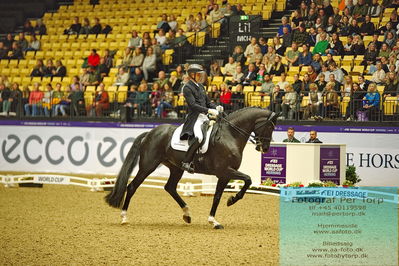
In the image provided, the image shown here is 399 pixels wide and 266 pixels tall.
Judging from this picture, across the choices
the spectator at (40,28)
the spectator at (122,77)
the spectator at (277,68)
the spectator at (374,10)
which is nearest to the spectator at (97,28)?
the spectator at (40,28)

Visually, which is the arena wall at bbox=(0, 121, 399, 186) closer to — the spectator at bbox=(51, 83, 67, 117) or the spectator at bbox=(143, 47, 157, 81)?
the spectator at bbox=(51, 83, 67, 117)

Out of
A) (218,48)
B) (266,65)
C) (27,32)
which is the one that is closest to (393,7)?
(266,65)

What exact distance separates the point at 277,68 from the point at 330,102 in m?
2.81

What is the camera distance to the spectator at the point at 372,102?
18891mm

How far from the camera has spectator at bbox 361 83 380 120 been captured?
18891 mm

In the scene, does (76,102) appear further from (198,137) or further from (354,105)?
(198,137)

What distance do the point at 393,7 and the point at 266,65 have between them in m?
4.03

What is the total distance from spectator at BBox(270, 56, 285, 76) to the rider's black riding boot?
9792 mm

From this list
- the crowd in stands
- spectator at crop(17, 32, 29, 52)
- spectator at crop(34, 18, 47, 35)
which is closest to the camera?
the crowd in stands

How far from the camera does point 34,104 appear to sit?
82.3 ft

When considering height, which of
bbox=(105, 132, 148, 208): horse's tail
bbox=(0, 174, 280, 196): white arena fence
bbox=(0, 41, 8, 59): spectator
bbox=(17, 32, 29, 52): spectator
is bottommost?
bbox=(0, 174, 280, 196): white arena fence

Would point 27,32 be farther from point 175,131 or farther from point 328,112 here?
point 175,131

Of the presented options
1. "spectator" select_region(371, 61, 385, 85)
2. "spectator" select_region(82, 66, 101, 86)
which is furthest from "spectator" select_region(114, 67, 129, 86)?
"spectator" select_region(371, 61, 385, 85)

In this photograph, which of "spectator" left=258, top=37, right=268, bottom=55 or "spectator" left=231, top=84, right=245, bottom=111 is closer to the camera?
"spectator" left=231, top=84, right=245, bottom=111
